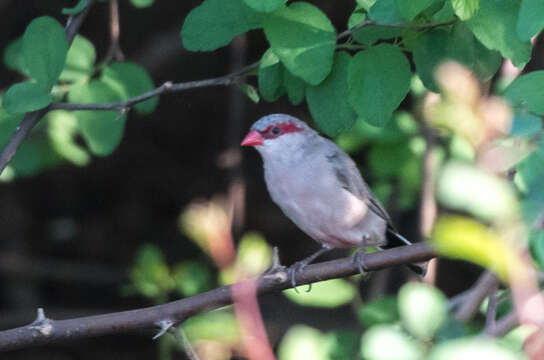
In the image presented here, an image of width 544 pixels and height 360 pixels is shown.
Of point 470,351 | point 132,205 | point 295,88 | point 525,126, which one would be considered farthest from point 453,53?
point 132,205

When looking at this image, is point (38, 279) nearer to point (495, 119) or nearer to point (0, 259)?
point (0, 259)

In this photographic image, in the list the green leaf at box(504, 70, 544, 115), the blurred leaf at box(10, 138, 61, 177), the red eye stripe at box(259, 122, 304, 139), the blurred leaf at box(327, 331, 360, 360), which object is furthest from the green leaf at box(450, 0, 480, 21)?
the blurred leaf at box(10, 138, 61, 177)

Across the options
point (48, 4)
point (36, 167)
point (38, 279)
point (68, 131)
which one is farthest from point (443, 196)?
point (38, 279)

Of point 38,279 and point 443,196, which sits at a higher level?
point 38,279

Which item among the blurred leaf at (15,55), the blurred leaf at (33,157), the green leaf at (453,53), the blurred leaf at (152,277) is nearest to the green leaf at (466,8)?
the green leaf at (453,53)

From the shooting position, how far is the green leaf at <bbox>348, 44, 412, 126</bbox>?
2701 mm

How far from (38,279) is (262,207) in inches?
74.4

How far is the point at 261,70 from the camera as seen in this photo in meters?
3.02

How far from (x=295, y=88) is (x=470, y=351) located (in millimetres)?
1940

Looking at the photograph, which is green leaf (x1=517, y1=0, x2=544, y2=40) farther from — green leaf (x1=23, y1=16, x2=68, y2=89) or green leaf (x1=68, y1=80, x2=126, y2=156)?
green leaf (x1=68, y1=80, x2=126, y2=156)

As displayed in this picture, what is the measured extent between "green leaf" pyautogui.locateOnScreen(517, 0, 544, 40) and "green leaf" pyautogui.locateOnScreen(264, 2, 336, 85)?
68 cm

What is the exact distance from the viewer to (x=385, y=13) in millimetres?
2596

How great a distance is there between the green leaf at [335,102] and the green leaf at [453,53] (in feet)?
0.80

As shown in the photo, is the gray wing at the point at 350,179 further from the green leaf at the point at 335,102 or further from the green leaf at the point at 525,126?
the green leaf at the point at 525,126
